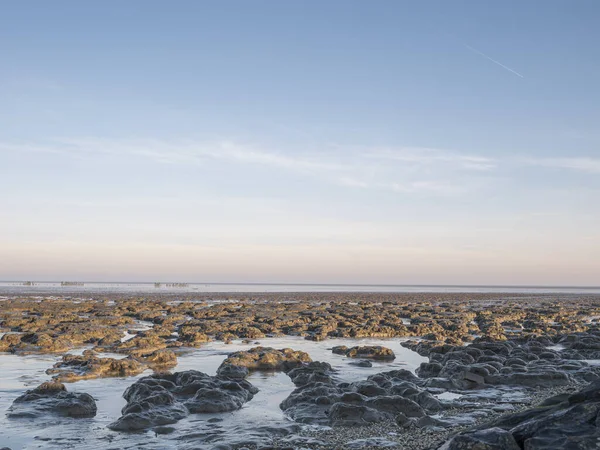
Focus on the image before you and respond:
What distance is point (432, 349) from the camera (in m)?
23.4

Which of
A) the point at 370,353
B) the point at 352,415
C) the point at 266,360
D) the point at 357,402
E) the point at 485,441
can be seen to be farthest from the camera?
the point at 370,353

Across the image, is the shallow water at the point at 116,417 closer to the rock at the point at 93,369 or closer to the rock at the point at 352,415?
the rock at the point at 93,369

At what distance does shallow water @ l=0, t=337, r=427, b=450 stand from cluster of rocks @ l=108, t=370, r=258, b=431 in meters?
0.28

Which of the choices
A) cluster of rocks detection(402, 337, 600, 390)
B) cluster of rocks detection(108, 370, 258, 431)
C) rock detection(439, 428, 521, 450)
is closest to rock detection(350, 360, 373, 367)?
cluster of rocks detection(402, 337, 600, 390)

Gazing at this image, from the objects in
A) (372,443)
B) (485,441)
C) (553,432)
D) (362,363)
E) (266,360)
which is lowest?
(362,363)

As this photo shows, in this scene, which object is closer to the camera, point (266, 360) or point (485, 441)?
point (485, 441)

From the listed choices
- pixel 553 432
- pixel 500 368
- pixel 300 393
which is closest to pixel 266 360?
pixel 300 393

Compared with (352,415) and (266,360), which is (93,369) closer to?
(266,360)

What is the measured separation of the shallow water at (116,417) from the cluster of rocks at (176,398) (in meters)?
0.28

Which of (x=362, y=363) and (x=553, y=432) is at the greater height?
(x=553, y=432)

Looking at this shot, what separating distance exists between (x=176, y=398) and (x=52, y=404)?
292 cm

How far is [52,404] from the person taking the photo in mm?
13039

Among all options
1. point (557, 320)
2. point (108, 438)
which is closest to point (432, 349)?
point (108, 438)

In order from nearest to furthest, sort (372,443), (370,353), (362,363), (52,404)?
(372,443), (52,404), (362,363), (370,353)
